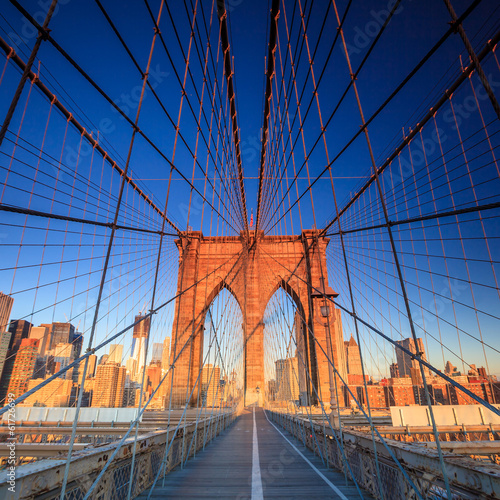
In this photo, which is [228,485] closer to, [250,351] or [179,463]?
[179,463]

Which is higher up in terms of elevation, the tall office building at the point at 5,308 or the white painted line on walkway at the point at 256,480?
the tall office building at the point at 5,308

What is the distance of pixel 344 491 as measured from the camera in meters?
2.71

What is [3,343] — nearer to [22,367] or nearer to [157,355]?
[22,367]

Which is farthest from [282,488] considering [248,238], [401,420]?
[248,238]

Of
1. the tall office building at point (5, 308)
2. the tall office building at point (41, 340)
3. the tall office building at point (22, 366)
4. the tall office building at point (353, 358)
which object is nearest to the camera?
the tall office building at point (5, 308)

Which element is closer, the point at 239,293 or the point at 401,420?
the point at 401,420

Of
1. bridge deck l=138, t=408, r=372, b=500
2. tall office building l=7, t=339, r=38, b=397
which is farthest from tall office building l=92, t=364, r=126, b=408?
bridge deck l=138, t=408, r=372, b=500

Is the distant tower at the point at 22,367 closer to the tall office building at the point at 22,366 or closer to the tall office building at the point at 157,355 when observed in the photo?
the tall office building at the point at 22,366

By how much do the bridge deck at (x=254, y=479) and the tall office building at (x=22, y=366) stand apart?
5.31 m

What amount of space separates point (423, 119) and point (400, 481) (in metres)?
6.29

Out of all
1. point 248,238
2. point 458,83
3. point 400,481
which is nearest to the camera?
point 400,481

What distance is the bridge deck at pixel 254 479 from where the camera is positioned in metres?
2.65

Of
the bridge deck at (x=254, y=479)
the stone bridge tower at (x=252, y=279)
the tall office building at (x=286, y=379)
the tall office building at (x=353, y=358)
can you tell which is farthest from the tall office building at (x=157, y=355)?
the bridge deck at (x=254, y=479)

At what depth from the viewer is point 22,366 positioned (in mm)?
7520
